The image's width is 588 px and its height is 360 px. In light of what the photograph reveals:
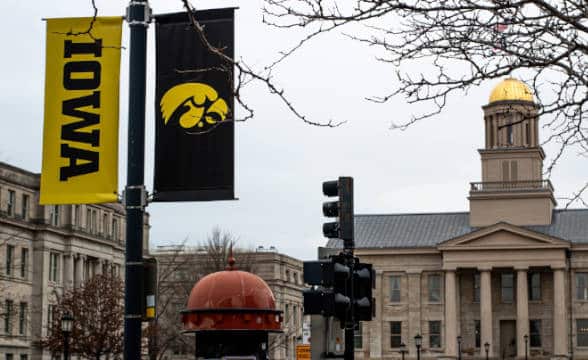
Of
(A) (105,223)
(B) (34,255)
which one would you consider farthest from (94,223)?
(B) (34,255)

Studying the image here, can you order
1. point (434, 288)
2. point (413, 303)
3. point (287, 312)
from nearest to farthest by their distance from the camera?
point (434, 288) → point (413, 303) → point (287, 312)

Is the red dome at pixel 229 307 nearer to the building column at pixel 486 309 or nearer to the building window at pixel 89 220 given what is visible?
the building window at pixel 89 220

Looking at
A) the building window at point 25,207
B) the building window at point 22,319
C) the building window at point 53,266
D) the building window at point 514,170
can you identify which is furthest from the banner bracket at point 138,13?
the building window at point 514,170

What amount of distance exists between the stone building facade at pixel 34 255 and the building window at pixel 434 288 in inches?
1057

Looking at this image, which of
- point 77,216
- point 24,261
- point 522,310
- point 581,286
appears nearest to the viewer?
point 24,261

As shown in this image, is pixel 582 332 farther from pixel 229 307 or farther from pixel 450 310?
pixel 229 307

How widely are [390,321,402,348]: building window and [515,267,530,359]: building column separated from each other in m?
10.1

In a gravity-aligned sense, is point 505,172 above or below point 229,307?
above

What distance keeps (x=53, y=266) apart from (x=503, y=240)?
35.2 meters

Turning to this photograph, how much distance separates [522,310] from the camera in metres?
94.2

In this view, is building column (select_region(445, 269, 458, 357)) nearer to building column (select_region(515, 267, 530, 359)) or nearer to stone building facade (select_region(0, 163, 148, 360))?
building column (select_region(515, 267, 530, 359))

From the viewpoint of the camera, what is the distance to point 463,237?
9544 cm

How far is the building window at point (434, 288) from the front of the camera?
98625mm

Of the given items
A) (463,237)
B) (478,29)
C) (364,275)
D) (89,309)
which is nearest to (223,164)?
(478,29)
